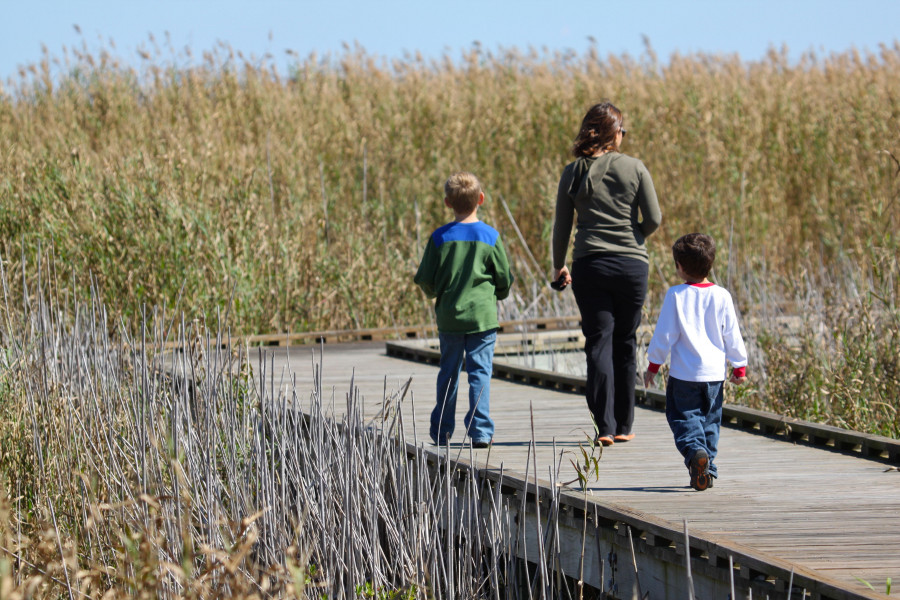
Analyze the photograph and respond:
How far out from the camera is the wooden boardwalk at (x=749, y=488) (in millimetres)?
3426

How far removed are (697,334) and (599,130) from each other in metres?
1.22

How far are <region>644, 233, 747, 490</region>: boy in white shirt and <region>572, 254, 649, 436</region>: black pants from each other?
26.9 inches

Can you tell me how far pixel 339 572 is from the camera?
12.2 feet

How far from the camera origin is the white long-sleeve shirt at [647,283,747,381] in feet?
14.4

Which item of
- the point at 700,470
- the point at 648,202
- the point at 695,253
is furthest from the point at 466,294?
the point at 700,470

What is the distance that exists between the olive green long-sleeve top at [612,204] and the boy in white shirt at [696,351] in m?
0.69

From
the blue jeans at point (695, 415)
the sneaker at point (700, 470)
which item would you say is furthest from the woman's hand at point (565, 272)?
the sneaker at point (700, 470)

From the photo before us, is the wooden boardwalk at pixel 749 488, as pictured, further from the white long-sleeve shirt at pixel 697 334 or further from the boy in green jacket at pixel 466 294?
the white long-sleeve shirt at pixel 697 334

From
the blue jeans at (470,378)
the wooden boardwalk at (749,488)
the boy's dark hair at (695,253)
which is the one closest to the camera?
the wooden boardwalk at (749,488)

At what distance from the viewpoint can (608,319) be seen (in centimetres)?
522

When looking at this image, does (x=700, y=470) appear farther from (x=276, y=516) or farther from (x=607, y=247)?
(x=276, y=516)

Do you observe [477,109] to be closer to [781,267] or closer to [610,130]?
[781,267]

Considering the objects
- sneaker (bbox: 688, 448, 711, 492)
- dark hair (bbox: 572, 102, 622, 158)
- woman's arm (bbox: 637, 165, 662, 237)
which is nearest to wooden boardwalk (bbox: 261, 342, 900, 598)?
sneaker (bbox: 688, 448, 711, 492)

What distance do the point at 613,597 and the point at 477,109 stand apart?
996 cm
